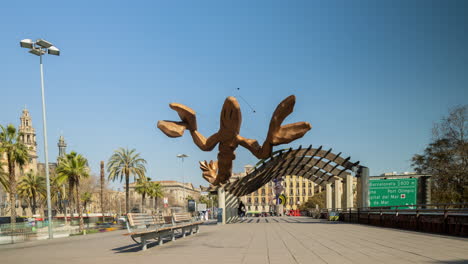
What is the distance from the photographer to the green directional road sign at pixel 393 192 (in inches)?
1046

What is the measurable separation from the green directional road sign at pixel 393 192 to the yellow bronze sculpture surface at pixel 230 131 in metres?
7.06

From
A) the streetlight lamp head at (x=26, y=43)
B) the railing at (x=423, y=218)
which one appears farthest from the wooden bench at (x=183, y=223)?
the streetlight lamp head at (x=26, y=43)

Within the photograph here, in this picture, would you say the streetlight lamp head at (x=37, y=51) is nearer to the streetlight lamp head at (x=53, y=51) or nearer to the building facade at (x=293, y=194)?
the streetlight lamp head at (x=53, y=51)

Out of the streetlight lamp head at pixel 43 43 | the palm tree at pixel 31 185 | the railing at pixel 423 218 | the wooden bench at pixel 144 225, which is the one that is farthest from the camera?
the palm tree at pixel 31 185

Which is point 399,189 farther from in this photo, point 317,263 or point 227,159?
point 317,263

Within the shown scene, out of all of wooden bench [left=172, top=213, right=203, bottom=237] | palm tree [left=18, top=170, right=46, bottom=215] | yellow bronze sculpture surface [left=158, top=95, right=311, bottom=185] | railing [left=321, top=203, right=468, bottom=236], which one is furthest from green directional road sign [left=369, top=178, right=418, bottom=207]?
palm tree [left=18, top=170, right=46, bottom=215]

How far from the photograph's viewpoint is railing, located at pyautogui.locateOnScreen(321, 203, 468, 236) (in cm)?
1476

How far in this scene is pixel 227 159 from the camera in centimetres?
2936

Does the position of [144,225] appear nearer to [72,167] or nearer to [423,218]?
[423,218]

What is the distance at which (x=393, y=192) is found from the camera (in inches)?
1079

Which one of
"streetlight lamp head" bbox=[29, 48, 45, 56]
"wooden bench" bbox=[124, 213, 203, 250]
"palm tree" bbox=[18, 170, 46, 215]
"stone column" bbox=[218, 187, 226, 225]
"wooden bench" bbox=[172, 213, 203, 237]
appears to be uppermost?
"streetlight lamp head" bbox=[29, 48, 45, 56]

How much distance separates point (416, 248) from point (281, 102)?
583 inches

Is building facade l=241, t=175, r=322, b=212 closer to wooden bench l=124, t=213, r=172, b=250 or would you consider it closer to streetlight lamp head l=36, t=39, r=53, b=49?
streetlight lamp head l=36, t=39, r=53, b=49

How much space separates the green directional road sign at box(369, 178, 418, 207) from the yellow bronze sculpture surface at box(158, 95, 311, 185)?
23.2ft
